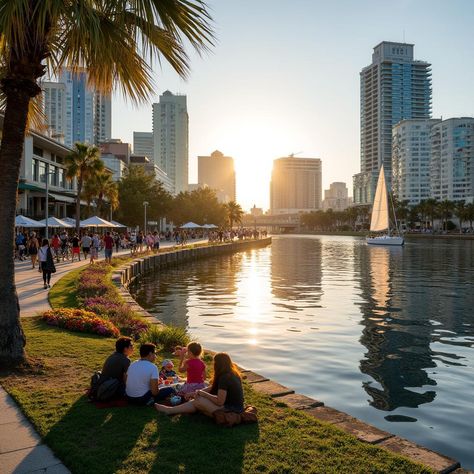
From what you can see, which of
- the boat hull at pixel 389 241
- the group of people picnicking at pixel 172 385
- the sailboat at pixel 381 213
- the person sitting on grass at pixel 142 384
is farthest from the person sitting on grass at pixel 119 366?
the sailboat at pixel 381 213

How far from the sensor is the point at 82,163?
4728 centimetres

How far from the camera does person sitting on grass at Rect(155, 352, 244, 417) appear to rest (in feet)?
23.0

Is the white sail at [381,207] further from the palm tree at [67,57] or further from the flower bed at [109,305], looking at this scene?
the palm tree at [67,57]

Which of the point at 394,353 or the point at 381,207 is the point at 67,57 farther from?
the point at 381,207

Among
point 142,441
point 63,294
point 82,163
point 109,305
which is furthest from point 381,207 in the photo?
point 142,441

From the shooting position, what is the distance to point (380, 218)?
99.0 meters

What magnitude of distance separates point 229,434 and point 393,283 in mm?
27389

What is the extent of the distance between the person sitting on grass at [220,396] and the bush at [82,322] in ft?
19.2

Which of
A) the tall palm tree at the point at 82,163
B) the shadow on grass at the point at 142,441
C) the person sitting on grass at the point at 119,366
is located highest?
the tall palm tree at the point at 82,163

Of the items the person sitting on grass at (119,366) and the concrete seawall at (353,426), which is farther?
the person sitting on grass at (119,366)

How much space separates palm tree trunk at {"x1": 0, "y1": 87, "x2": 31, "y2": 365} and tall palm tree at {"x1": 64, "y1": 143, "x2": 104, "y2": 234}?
1492 inches

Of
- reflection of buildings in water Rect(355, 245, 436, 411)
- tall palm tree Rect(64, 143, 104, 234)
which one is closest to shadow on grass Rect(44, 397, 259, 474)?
reflection of buildings in water Rect(355, 245, 436, 411)

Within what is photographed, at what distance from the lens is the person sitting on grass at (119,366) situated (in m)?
7.82

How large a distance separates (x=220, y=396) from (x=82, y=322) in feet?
23.4
